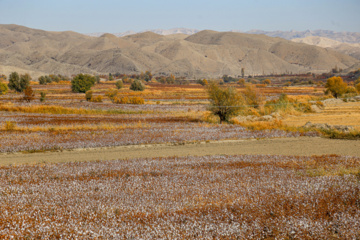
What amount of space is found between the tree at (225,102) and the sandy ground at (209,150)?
32.2 feet

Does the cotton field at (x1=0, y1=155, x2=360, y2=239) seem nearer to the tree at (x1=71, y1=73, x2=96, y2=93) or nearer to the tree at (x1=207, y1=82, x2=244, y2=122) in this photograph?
the tree at (x1=207, y1=82, x2=244, y2=122)

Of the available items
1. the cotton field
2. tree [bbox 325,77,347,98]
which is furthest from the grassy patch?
tree [bbox 325,77,347,98]

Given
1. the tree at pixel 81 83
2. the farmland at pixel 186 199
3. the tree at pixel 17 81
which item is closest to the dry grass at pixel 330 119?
the farmland at pixel 186 199

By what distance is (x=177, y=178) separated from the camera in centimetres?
906

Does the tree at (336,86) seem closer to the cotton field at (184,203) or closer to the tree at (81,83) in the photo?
the tree at (81,83)

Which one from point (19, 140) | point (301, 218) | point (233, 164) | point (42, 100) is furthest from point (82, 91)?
point (301, 218)

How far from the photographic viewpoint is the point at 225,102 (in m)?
29.7

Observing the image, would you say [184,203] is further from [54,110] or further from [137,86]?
[137,86]

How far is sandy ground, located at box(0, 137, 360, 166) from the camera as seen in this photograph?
15278 mm

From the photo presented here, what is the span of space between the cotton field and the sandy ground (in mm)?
4938

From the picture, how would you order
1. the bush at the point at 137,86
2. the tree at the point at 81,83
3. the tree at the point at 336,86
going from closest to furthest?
the tree at the point at 336,86 → the tree at the point at 81,83 → the bush at the point at 137,86

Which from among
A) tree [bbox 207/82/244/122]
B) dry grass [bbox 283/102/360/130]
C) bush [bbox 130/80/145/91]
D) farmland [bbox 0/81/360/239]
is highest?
bush [bbox 130/80/145/91]

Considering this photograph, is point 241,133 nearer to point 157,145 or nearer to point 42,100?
point 157,145

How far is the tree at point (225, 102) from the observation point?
29828 mm
